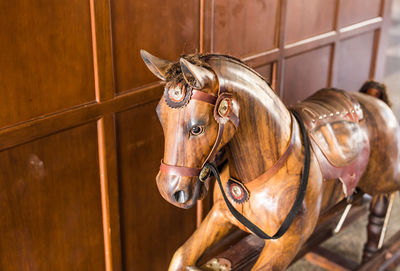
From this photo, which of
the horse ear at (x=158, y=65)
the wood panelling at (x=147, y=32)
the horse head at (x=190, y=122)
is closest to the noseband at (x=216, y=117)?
the horse head at (x=190, y=122)

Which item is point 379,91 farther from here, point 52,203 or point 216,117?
point 52,203

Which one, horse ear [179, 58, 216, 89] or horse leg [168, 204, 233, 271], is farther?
horse leg [168, 204, 233, 271]

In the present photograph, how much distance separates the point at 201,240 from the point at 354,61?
173cm

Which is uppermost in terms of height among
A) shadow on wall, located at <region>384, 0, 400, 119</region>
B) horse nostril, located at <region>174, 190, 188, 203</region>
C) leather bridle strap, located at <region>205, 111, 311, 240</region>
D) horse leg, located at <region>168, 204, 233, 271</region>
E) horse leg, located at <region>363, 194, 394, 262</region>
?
horse nostril, located at <region>174, 190, 188, 203</region>

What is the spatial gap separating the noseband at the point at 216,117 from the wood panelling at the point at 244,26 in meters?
0.78

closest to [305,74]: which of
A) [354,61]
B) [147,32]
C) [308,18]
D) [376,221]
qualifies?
[308,18]

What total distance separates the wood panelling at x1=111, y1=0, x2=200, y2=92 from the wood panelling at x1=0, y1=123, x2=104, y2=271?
233 mm

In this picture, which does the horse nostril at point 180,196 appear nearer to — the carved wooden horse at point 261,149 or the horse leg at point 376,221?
the carved wooden horse at point 261,149

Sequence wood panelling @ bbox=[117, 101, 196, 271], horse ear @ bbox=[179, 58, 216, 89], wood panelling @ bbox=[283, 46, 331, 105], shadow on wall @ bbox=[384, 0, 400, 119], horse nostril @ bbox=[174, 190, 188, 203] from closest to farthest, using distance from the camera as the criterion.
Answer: horse ear @ bbox=[179, 58, 216, 89]
horse nostril @ bbox=[174, 190, 188, 203]
wood panelling @ bbox=[117, 101, 196, 271]
wood panelling @ bbox=[283, 46, 331, 105]
shadow on wall @ bbox=[384, 0, 400, 119]

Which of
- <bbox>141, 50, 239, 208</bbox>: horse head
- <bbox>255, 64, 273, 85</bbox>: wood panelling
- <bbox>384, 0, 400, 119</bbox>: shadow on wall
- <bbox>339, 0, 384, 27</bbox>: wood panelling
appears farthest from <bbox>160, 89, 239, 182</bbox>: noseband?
<bbox>384, 0, 400, 119</bbox>: shadow on wall

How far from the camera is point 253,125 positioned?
1356 millimetres

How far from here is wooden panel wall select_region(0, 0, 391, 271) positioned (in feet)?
4.64

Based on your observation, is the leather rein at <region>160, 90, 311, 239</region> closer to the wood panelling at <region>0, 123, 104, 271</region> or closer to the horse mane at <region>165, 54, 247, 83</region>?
the horse mane at <region>165, 54, 247, 83</region>

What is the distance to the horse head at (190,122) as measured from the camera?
1216mm
